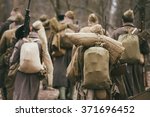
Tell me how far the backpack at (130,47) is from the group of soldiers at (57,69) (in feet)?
0.64

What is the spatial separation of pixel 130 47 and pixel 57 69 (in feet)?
8.82

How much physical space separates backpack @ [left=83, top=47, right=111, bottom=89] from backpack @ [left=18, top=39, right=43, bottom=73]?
104 centimetres

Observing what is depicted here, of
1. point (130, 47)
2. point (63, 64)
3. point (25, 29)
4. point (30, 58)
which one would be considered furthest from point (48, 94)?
point (30, 58)

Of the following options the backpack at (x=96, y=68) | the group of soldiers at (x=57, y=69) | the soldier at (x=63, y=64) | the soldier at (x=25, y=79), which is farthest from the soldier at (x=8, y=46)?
the backpack at (x=96, y=68)

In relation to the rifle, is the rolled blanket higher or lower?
lower

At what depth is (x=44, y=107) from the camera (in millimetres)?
9102

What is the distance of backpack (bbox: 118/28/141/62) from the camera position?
39.1 feet

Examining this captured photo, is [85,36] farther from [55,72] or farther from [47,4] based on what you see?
[47,4]

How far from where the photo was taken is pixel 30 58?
33.7ft

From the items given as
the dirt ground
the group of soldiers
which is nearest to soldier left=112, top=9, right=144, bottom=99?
the group of soldiers

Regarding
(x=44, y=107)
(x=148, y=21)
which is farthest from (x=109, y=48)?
(x=148, y=21)

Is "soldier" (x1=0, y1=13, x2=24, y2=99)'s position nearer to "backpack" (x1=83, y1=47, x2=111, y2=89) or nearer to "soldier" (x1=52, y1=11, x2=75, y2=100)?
"soldier" (x1=52, y1=11, x2=75, y2=100)

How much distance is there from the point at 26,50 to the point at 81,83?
3.34 ft

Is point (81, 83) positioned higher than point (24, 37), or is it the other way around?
point (24, 37)
